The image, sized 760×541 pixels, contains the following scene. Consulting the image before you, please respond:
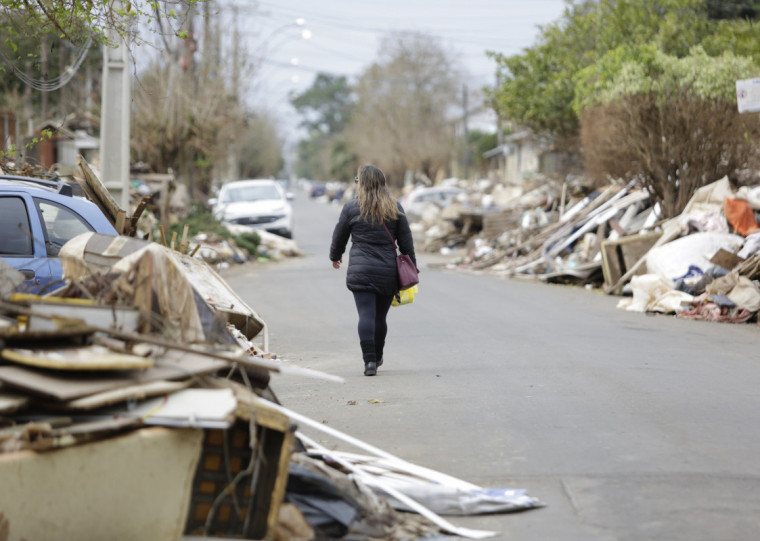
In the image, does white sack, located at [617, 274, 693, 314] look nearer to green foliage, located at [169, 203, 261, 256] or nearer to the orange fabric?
the orange fabric

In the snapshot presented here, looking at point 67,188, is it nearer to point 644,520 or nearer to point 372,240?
point 372,240

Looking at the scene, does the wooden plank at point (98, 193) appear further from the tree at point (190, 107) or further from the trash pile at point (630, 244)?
the tree at point (190, 107)

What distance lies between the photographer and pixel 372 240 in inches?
359

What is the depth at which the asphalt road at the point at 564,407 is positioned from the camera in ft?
17.0

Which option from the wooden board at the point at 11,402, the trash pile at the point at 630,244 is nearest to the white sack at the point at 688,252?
the trash pile at the point at 630,244

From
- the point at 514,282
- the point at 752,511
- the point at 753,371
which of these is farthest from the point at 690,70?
the point at 752,511

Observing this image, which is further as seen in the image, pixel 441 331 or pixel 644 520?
pixel 441 331

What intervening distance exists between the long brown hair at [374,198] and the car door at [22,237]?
2.83 m

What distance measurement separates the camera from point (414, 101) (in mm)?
72562

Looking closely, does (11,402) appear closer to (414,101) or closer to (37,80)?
(37,80)

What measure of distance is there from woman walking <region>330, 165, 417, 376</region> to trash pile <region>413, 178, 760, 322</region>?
6.52 meters

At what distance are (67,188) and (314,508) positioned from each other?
5.67m

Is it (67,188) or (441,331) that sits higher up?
(67,188)

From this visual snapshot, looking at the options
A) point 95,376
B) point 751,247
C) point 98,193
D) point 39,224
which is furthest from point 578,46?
point 95,376
